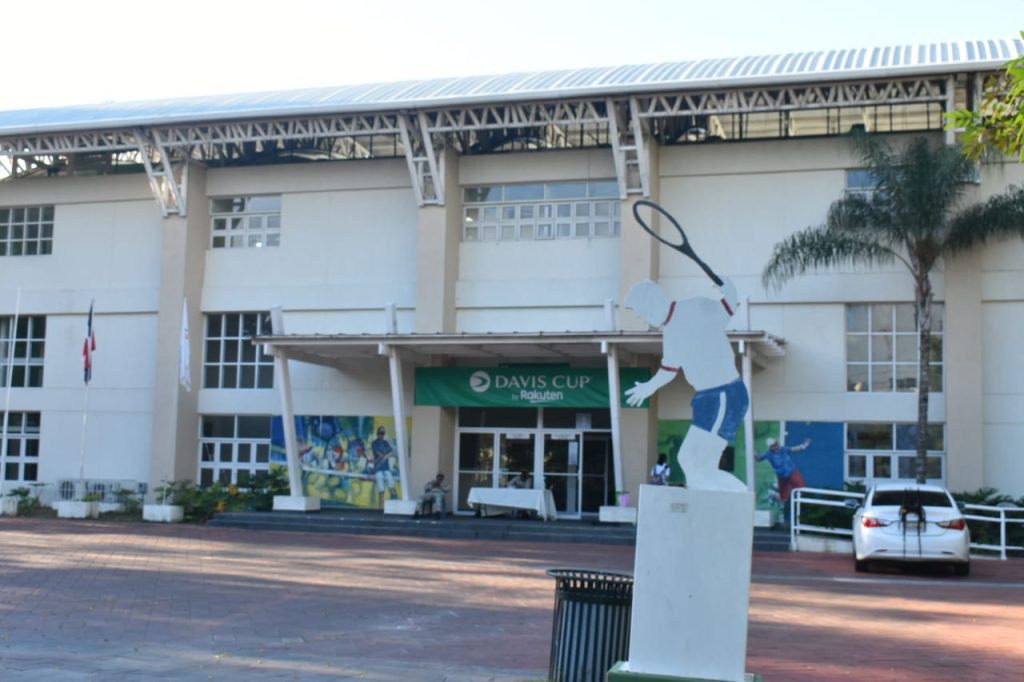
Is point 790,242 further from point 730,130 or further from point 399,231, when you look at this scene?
point 399,231

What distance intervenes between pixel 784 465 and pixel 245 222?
49.9 feet

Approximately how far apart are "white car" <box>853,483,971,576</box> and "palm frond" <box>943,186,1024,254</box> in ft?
25.8

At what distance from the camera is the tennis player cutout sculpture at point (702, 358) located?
827 centimetres

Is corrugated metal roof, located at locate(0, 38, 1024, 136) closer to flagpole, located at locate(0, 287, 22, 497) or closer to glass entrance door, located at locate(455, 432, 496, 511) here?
flagpole, located at locate(0, 287, 22, 497)

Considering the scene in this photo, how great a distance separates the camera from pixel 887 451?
2606cm

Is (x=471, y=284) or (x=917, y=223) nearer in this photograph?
(x=917, y=223)

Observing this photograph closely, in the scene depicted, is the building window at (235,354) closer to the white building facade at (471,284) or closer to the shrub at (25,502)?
the white building facade at (471,284)

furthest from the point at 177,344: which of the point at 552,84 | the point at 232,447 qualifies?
the point at 552,84

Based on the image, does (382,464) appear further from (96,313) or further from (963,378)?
(963,378)

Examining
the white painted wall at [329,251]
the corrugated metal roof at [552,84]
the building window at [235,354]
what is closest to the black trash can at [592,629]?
the corrugated metal roof at [552,84]

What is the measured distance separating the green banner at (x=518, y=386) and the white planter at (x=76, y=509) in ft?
28.1

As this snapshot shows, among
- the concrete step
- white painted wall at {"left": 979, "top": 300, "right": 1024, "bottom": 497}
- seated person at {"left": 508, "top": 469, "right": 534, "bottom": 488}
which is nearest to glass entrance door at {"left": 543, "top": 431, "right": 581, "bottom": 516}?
seated person at {"left": 508, "top": 469, "right": 534, "bottom": 488}

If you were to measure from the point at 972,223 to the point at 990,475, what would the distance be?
540cm

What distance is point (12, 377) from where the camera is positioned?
33.0m
